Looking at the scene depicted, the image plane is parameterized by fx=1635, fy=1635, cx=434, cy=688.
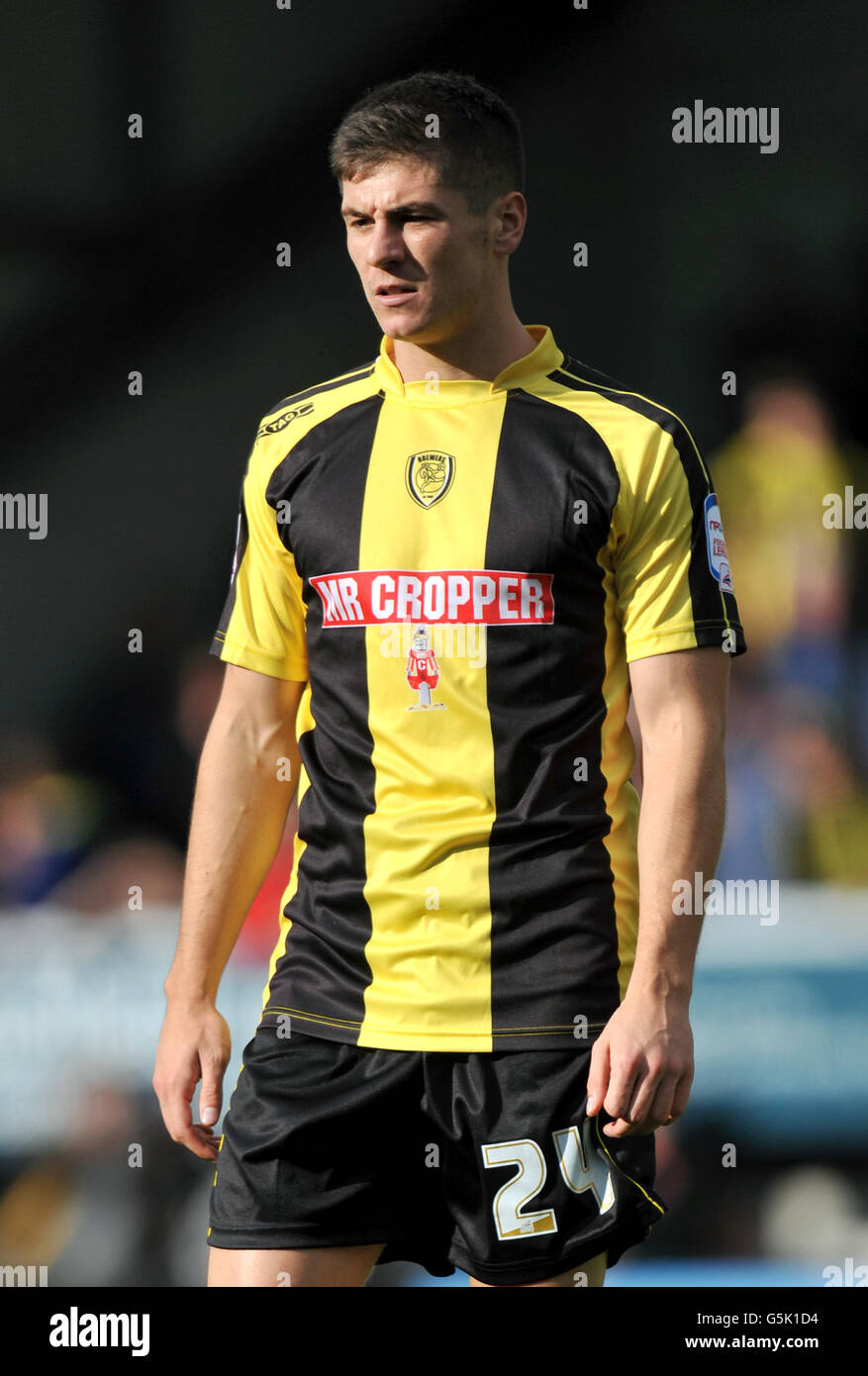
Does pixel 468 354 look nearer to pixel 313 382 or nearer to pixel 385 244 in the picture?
pixel 385 244

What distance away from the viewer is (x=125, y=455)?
3.43m

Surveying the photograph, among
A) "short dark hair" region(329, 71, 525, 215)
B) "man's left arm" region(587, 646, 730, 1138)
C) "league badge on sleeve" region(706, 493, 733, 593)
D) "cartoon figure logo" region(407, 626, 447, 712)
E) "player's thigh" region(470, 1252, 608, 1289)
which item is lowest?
"player's thigh" region(470, 1252, 608, 1289)

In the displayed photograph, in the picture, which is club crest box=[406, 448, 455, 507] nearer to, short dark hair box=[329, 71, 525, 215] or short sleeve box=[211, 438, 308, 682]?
short sleeve box=[211, 438, 308, 682]

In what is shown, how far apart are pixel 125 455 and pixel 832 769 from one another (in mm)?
1619

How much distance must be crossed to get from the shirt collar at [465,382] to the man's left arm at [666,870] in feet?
1.29

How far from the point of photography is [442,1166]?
1.86 meters

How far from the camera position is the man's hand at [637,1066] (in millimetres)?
1759

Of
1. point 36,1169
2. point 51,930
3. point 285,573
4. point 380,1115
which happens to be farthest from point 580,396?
point 36,1169

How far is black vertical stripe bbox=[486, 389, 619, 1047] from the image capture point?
6.08 feet

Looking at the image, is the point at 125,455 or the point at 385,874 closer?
the point at 385,874

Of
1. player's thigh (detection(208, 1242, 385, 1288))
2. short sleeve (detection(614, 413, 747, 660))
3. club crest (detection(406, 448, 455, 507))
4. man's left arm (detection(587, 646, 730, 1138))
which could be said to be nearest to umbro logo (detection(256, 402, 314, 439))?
club crest (detection(406, 448, 455, 507))

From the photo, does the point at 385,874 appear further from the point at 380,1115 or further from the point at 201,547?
the point at 201,547

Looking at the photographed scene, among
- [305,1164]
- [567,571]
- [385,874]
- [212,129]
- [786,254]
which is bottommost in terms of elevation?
[305,1164]

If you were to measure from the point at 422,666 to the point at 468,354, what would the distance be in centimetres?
41
